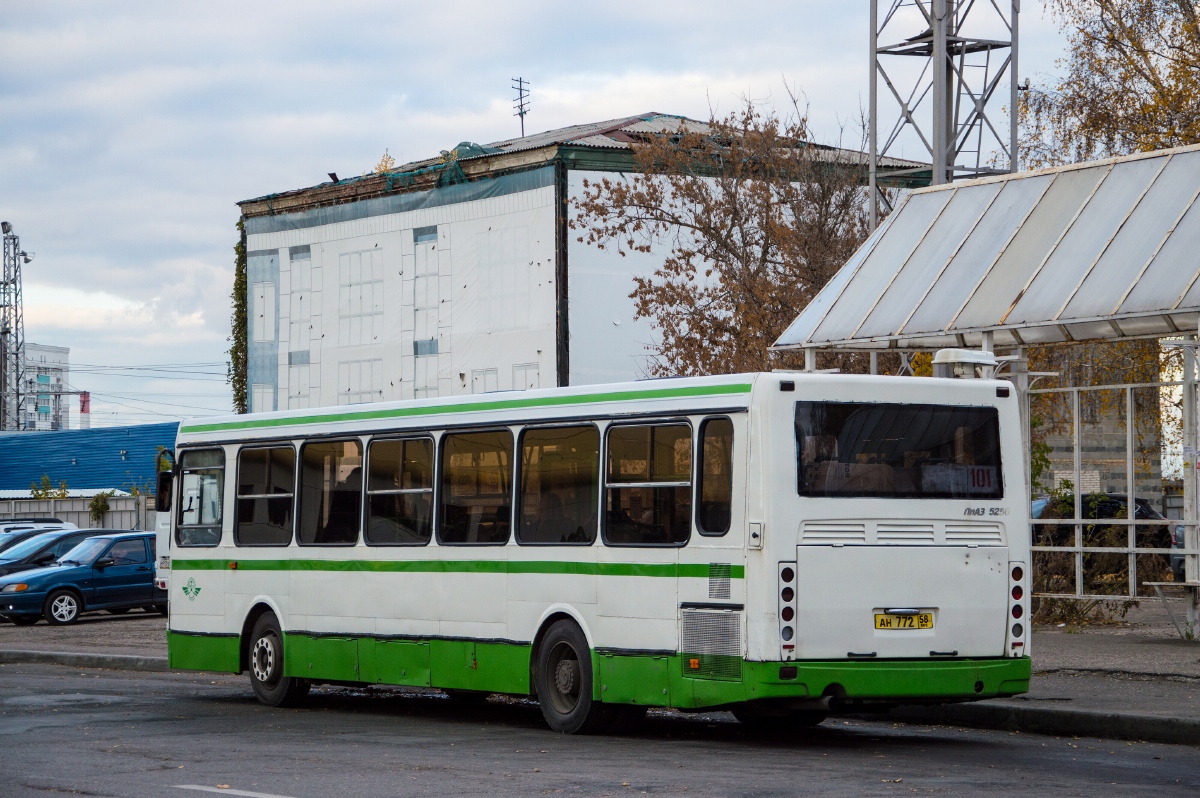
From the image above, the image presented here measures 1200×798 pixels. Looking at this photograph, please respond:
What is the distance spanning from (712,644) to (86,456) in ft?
187

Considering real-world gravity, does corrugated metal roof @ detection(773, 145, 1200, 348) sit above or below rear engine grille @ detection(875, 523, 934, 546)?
above

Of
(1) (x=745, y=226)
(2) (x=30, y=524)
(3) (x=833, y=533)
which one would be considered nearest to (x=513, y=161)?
(1) (x=745, y=226)

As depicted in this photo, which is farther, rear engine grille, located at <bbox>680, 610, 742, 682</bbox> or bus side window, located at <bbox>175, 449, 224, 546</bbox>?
bus side window, located at <bbox>175, 449, 224, 546</bbox>

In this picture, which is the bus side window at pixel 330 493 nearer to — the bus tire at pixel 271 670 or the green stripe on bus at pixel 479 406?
the green stripe on bus at pixel 479 406

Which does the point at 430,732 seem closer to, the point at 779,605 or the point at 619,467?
the point at 619,467

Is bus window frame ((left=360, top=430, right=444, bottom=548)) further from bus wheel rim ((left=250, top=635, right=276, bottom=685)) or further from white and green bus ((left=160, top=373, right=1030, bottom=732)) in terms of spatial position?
bus wheel rim ((left=250, top=635, right=276, bottom=685))

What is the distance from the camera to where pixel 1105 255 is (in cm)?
1880

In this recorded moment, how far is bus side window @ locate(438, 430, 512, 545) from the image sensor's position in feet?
45.0

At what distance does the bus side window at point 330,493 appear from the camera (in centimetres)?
1533

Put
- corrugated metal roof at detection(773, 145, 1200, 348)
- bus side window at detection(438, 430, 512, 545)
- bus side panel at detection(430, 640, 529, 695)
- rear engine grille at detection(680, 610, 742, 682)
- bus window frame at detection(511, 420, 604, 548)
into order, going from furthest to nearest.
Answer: corrugated metal roof at detection(773, 145, 1200, 348) → bus side window at detection(438, 430, 512, 545) → bus side panel at detection(430, 640, 529, 695) → bus window frame at detection(511, 420, 604, 548) → rear engine grille at detection(680, 610, 742, 682)

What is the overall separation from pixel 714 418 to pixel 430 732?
3642mm

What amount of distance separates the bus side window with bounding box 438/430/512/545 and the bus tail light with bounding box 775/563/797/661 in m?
3.01

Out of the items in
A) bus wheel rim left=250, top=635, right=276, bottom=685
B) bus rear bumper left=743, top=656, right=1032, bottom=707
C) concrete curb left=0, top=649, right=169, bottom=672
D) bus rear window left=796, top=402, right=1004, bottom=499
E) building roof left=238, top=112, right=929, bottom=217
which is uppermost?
building roof left=238, top=112, right=929, bottom=217

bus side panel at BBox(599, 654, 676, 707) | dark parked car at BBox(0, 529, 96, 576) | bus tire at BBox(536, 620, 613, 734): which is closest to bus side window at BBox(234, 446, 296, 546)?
bus tire at BBox(536, 620, 613, 734)
